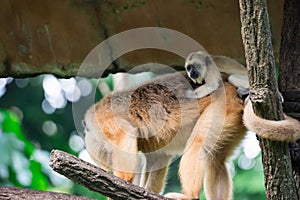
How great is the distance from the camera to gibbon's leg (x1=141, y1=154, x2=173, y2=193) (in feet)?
17.6

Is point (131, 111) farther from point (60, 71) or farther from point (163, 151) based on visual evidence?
point (60, 71)

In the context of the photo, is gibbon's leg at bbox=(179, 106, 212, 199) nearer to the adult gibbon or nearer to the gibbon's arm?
the adult gibbon

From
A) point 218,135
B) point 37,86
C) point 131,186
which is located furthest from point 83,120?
point 37,86

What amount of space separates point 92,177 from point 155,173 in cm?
193

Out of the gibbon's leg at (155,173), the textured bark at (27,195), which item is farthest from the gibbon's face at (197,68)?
the textured bark at (27,195)

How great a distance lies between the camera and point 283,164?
3734mm

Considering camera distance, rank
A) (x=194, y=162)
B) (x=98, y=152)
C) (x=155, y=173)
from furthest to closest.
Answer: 1. (x=155, y=173)
2. (x=98, y=152)
3. (x=194, y=162)

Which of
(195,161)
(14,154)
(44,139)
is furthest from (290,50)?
(44,139)

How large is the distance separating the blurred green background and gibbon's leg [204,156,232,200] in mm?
3040

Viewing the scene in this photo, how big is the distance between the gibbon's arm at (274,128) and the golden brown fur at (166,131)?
2.89 ft

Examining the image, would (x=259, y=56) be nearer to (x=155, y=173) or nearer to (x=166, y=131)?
(x=166, y=131)

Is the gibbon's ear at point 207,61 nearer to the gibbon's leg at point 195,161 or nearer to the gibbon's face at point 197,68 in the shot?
the gibbon's face at point 197,68

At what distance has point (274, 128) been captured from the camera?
3.68 metres

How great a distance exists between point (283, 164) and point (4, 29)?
105 inches
